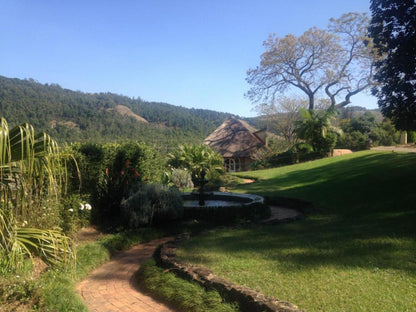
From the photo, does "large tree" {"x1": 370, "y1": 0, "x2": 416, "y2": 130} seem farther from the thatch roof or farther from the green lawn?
the thatch roof

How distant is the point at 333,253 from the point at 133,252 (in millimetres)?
3839

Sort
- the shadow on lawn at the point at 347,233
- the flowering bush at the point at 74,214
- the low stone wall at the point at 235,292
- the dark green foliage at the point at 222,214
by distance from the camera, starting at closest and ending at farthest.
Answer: the low stone wall at the point at 235,292 → the shadow on lawn at the point at 347,233 → the flowering bush at the point at 74,214 → the dark green foliage at the point at 222,214

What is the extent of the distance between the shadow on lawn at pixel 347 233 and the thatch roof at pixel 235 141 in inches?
703

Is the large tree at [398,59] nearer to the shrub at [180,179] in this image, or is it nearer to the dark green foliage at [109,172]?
the dark green foliage at [109,172]

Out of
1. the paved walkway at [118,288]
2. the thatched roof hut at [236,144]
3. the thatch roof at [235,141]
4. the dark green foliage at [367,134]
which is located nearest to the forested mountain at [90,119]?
the thatch roof at [235,141]

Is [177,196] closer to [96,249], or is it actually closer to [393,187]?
[96,249]

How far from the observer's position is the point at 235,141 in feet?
105

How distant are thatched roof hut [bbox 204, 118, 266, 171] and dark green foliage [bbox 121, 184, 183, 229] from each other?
2173cm

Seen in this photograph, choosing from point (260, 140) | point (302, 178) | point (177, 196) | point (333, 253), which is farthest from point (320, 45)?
point (333, 253)

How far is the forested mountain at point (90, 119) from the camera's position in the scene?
95.4 feet

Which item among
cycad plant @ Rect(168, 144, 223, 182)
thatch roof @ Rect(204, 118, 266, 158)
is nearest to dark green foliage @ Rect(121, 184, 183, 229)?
cycad plant @ Rect(168, 144, 223, 182)

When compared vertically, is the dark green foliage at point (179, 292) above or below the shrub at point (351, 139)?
below

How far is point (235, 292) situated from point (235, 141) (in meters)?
28.5

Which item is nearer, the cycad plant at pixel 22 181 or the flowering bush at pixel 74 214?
the cycad plant at pixel 22 181
